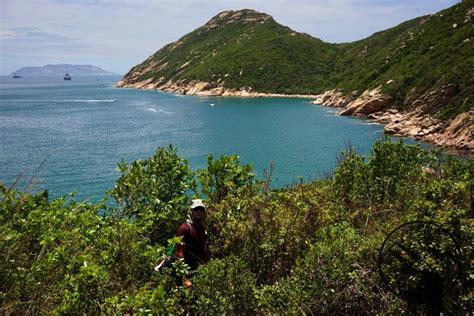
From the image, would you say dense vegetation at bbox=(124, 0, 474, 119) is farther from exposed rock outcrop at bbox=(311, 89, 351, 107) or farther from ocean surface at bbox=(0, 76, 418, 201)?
ocean surface at bbox=(0, 76, 418, 201)

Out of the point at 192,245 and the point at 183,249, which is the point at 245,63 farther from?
the point at 183,249

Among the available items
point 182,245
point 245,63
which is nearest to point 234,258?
point 182,245

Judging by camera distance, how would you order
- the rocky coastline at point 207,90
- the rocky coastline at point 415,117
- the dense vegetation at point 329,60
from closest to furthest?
the rocky coastline at point 415,117
the dense vegetation at point 329,60
the rocky coastline at point 207,90

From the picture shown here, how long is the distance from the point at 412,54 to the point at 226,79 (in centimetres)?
5933

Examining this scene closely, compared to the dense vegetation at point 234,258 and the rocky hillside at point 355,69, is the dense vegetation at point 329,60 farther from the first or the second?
the dense vegetation at point 234,258

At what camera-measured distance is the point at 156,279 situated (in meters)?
5.82

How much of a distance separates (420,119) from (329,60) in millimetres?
82291

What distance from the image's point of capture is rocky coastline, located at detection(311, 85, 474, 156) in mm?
42875

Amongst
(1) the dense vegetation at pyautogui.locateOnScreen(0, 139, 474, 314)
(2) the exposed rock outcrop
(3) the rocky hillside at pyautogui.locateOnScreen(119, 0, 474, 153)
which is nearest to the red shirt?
(1) the dense vegetation at pyautogui.locateOnScreen(0, 139, 474, 314)

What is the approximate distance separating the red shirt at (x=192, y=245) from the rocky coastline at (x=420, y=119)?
35709mm

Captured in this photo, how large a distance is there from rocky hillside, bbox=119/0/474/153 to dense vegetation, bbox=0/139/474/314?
38985mm

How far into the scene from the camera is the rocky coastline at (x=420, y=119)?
42.9 metres

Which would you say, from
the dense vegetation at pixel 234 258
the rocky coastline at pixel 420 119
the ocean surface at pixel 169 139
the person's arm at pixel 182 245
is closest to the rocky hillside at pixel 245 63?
the ocean surface at pixel 169 139

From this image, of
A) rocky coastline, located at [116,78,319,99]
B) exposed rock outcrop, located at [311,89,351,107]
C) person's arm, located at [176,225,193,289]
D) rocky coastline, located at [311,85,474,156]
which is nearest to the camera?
person's arm, located at [176,225,193,289]
